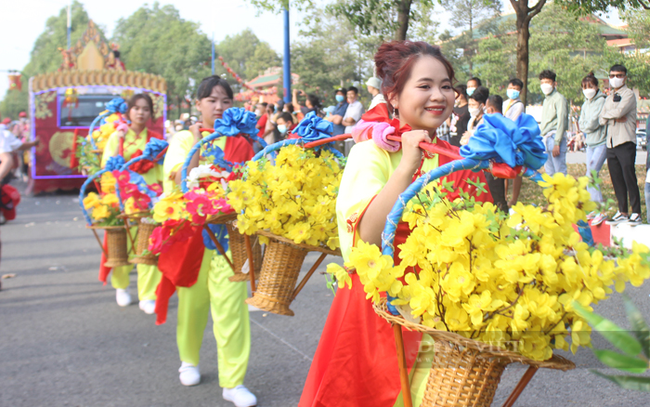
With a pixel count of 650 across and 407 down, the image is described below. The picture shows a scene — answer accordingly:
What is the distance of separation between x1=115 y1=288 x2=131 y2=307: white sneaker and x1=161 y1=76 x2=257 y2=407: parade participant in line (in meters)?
2.02

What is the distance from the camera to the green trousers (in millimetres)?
3338

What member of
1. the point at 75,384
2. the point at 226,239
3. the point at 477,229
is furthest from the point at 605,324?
the point at 75,384

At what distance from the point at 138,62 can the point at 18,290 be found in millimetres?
51041

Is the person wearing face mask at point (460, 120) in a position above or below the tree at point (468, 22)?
below

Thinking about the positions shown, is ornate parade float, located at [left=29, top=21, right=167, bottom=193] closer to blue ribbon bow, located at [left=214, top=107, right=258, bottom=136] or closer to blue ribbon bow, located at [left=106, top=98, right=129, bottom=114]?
blue ribbon bow, located at [left=106, top=98, right=129, bottom=114]

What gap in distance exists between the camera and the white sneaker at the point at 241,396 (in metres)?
3.20

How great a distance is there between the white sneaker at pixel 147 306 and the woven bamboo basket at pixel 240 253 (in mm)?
2304

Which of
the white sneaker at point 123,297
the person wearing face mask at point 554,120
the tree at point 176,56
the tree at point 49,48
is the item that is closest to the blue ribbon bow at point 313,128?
the white sneaker at point 123,297

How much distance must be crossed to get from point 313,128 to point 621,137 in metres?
5.23

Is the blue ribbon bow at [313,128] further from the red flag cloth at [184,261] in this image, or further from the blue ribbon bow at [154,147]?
the blue ribbon bow at [154,147]

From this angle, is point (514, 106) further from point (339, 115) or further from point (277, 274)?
point (277, 274)

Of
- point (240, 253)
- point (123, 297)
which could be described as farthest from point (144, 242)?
point (240, 253)

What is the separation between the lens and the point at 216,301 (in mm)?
3389

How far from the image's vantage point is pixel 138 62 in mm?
53125
